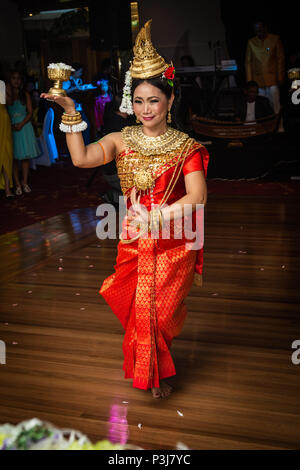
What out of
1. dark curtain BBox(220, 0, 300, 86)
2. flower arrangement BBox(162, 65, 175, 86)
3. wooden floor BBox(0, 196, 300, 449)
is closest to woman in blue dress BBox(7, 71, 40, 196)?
wooden floor BBox(0, 196, 300, 449)

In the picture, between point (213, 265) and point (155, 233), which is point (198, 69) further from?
point (155, 233)

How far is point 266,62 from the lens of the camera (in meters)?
8.46

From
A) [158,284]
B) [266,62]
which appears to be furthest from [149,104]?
[266,62]

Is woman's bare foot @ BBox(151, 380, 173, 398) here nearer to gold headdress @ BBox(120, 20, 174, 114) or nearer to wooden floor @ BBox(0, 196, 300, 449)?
wooden floor @ BBox(0, 196, 300, 449)

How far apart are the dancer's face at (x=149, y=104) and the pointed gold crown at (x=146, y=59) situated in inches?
1.7

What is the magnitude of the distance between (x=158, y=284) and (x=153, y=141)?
1.83 feet

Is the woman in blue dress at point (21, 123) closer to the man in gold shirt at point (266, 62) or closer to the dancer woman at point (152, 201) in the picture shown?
the man in gold shirt at point (266, 62)

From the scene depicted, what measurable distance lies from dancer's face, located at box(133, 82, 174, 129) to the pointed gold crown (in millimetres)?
44

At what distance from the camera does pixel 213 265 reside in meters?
3.79

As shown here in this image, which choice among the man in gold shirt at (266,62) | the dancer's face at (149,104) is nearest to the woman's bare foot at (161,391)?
the dancer's face at (149,104)

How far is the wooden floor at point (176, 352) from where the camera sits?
1.96m

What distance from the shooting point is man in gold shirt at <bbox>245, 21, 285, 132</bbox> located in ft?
27.6
